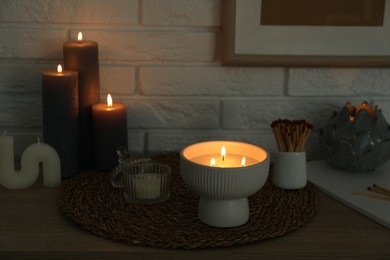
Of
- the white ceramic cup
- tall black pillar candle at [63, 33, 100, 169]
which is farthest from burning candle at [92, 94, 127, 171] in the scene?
the white ceramic cup

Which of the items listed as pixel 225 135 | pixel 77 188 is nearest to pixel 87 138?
pixel 77 188

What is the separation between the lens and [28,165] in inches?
36.5

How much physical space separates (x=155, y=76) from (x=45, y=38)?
0.21 meters

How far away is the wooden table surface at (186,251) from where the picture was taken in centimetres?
73

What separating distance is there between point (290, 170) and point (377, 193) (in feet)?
0.45

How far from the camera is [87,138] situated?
102 cm

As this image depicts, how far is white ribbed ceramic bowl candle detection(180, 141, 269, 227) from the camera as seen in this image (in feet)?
2.51

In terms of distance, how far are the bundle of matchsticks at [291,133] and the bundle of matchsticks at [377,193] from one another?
0.12 m

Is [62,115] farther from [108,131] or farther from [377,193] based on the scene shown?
[377,193]

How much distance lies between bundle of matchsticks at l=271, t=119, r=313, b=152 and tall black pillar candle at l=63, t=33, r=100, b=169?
313mm

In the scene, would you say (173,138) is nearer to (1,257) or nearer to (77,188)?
(77,188)

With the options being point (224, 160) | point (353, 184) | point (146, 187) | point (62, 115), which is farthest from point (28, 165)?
point (353, 184)

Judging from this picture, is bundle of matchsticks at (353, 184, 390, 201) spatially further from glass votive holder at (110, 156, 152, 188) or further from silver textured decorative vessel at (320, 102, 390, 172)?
glass votive holder at (110, 156, 152, 188)

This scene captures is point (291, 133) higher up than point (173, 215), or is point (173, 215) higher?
point (291, 133)
